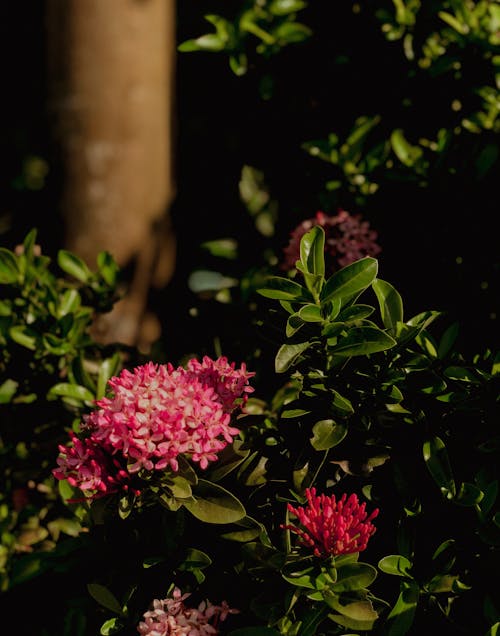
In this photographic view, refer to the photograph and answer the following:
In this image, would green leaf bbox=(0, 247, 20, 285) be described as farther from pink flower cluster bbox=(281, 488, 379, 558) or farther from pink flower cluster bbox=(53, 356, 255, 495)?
pink flower cluster bbox=(281, 488, 379, 558)

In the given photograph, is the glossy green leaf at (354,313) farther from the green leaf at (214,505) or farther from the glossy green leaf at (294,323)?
the green leaf at (214,505)

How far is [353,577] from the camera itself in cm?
128

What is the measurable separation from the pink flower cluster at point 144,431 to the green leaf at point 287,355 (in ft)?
0.50

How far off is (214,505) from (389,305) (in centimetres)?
54

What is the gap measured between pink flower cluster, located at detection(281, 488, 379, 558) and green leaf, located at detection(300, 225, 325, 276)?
460 millimetres

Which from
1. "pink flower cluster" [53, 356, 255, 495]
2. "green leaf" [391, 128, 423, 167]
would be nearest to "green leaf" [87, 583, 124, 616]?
"pink flower cluster" [53, 356, 255, 495]

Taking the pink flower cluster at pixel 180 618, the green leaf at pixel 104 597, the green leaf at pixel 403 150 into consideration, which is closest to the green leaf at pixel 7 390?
the green leaf at pixel 104 597

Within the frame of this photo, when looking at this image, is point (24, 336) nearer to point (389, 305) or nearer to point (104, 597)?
point (104, 597)

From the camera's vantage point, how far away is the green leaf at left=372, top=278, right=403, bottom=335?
4.79ft

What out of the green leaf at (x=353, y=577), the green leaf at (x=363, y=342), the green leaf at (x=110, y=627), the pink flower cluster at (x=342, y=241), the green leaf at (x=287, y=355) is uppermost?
the green leaf at (x=363, y=342)

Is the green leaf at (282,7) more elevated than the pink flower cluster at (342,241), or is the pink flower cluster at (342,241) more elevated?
the green leaf at (282,7)

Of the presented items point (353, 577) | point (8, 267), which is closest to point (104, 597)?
point (353, 577)

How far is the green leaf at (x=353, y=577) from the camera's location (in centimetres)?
126

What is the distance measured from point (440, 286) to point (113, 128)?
43.7 inches
